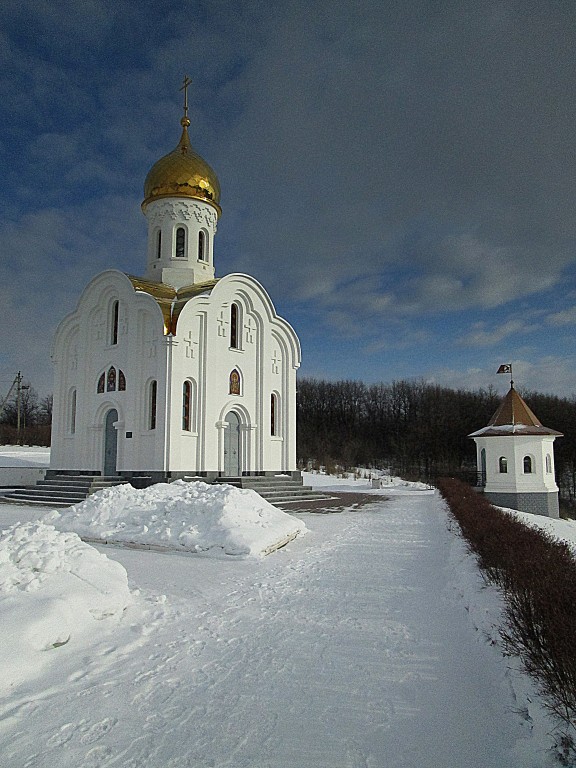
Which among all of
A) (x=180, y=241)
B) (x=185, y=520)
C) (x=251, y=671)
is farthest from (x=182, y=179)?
(x=251, y=671)

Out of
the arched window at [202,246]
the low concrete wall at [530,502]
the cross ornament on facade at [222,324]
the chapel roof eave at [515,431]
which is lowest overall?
the low concrete wall at [530,502]

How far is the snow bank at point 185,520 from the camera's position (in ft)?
29.2

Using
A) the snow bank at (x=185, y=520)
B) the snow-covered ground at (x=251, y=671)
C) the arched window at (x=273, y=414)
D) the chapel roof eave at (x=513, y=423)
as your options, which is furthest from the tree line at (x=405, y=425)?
the snow-covered ground at (x=251, y=671)

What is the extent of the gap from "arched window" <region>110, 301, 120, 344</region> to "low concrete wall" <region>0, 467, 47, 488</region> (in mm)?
6823

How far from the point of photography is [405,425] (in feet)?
198

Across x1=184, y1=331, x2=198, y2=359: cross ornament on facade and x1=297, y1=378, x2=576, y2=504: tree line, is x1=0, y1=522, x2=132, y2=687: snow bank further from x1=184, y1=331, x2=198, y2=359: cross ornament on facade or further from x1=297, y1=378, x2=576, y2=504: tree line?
x1=297, y1=378, x2=576, y2=504: tree line

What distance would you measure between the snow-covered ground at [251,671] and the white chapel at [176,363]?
40.3ft

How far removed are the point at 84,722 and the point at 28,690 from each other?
0.69 meters

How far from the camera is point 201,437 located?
19.5 m

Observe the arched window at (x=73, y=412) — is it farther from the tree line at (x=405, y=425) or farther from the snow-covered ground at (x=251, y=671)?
the tree line at (x=405, y=425)

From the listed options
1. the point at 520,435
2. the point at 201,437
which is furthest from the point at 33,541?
the point at 520,435

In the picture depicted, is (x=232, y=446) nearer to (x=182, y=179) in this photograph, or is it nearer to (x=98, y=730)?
(x=182, y=179)

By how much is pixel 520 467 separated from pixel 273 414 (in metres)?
12.7

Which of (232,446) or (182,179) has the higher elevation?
(182,179)
